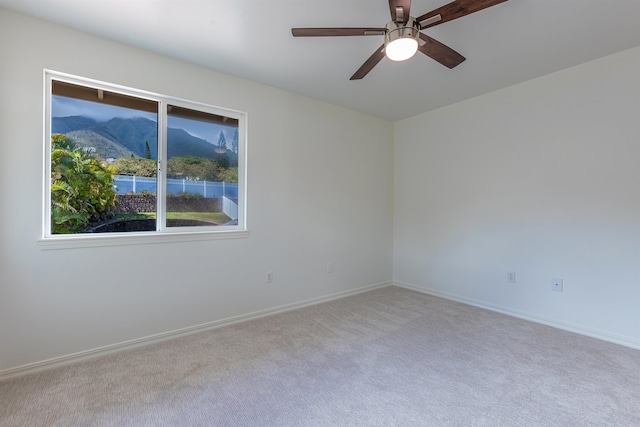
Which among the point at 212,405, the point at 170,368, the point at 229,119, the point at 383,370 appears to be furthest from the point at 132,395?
the point at 229,119

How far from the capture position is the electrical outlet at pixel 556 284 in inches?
114

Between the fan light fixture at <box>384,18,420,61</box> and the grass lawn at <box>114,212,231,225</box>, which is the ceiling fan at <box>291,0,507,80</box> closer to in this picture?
the fan light fixture at <box>384,18,420,61</box>

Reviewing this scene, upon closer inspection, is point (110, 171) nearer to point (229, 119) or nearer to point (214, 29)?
point (229, 119)

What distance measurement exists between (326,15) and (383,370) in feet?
8.24

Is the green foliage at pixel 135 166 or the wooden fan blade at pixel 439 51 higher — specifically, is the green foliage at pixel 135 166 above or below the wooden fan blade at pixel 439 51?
below

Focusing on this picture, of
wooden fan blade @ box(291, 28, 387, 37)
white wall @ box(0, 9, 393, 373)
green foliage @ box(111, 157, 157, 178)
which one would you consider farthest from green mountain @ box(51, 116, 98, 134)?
wooden fan blade @ box(291, 28, 387, 37)

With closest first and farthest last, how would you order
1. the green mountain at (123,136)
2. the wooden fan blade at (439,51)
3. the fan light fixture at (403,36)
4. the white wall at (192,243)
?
1. the fan light fixture at (403,36)
2. the wooden fan blade at (439,51)
3. the white wall at (192,243)
4. the green mountain at (123,136)

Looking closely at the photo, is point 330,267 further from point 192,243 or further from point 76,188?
point 76,188

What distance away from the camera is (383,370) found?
213 centimetres

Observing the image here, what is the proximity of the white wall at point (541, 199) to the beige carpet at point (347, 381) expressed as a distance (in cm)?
44

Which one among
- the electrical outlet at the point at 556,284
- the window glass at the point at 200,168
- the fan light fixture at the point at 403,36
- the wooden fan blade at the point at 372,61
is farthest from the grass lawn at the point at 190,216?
the electrical outlet at the point at 556,284

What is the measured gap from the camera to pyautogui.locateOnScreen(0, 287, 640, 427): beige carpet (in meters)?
1.66

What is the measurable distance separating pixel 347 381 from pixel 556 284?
2.36m

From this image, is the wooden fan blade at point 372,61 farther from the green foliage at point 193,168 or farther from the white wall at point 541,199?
the white wall at point 541,199
